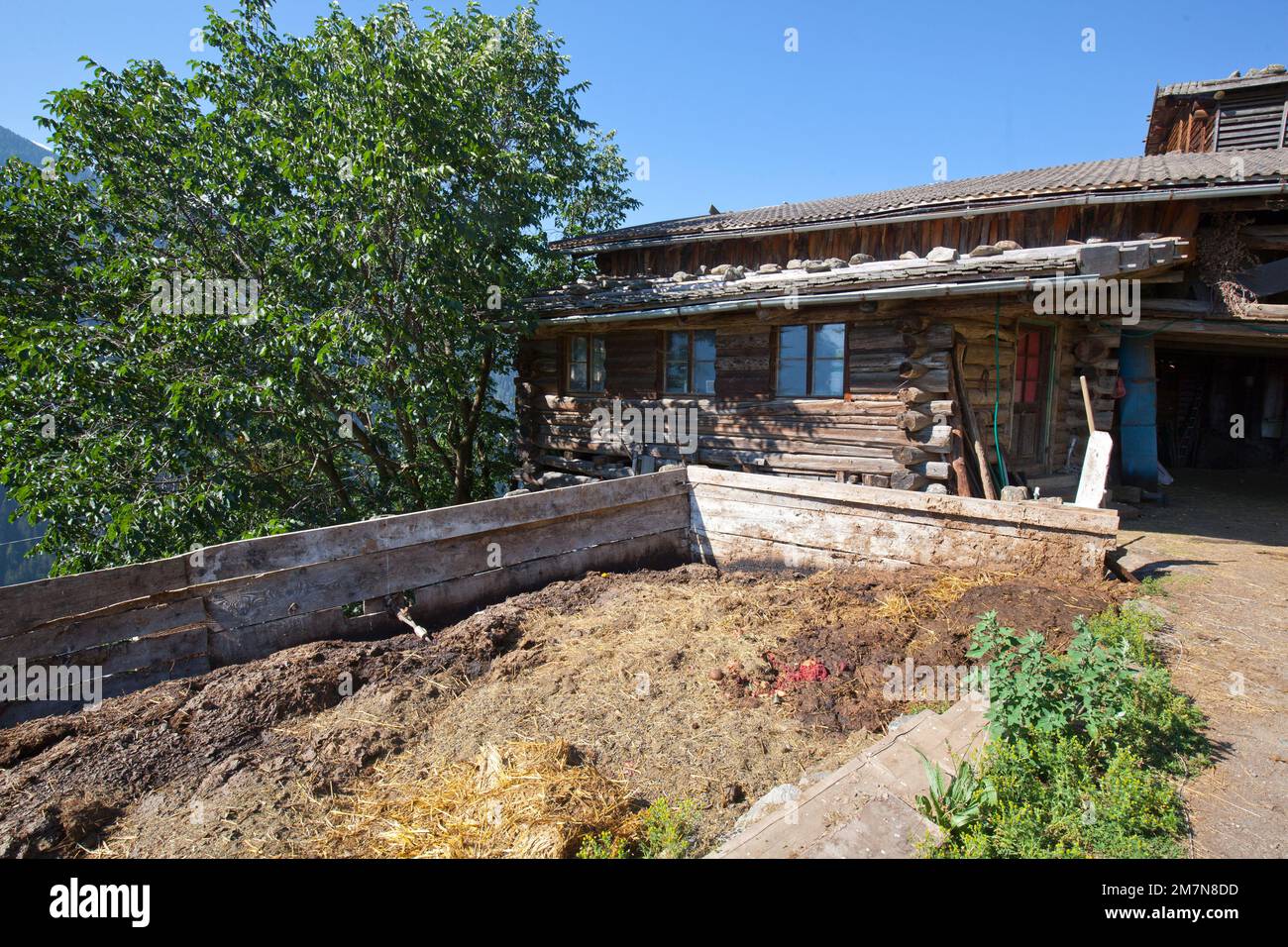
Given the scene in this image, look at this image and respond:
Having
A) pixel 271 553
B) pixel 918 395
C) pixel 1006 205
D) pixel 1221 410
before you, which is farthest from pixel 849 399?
pixel 1221 410

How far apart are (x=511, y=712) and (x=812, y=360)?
7.05m

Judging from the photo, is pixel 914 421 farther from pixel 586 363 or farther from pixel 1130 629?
pixel 586 363

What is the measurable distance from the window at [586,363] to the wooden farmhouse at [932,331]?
0.13ft

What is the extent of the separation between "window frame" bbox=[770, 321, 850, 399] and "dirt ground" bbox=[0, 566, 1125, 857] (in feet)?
12.4

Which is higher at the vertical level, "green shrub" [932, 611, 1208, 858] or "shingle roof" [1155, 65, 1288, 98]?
"shingle roof" [1155, 65, 1288, 98]

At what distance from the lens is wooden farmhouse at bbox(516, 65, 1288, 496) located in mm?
8586

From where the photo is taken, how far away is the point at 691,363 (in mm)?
11344

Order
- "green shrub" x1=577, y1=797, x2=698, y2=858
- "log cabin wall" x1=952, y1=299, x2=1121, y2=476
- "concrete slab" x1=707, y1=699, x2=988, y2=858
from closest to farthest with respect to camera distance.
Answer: "concrete slab" x1=707, y1=699, x2=988, y2=858 < "green shrub" x1=577, y1=797, x2=698, y2=858 < "log cabin wall" x1=952, y1=299, x2=1121, y2=476

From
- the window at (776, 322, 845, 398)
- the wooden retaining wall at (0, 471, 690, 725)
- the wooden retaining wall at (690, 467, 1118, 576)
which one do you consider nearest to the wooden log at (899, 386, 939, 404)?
the window at (776, 322, 845, 398)

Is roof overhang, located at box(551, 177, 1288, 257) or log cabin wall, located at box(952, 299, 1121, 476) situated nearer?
roof overhang, located at box(551, 177, 1288, 257)

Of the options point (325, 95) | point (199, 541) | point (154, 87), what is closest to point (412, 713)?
Result: point (199, 541)

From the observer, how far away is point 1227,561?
712 centimetres

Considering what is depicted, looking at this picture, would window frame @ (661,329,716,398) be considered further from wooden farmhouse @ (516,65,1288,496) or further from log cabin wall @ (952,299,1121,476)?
log cabin wall @ (952,299,1121,476)
